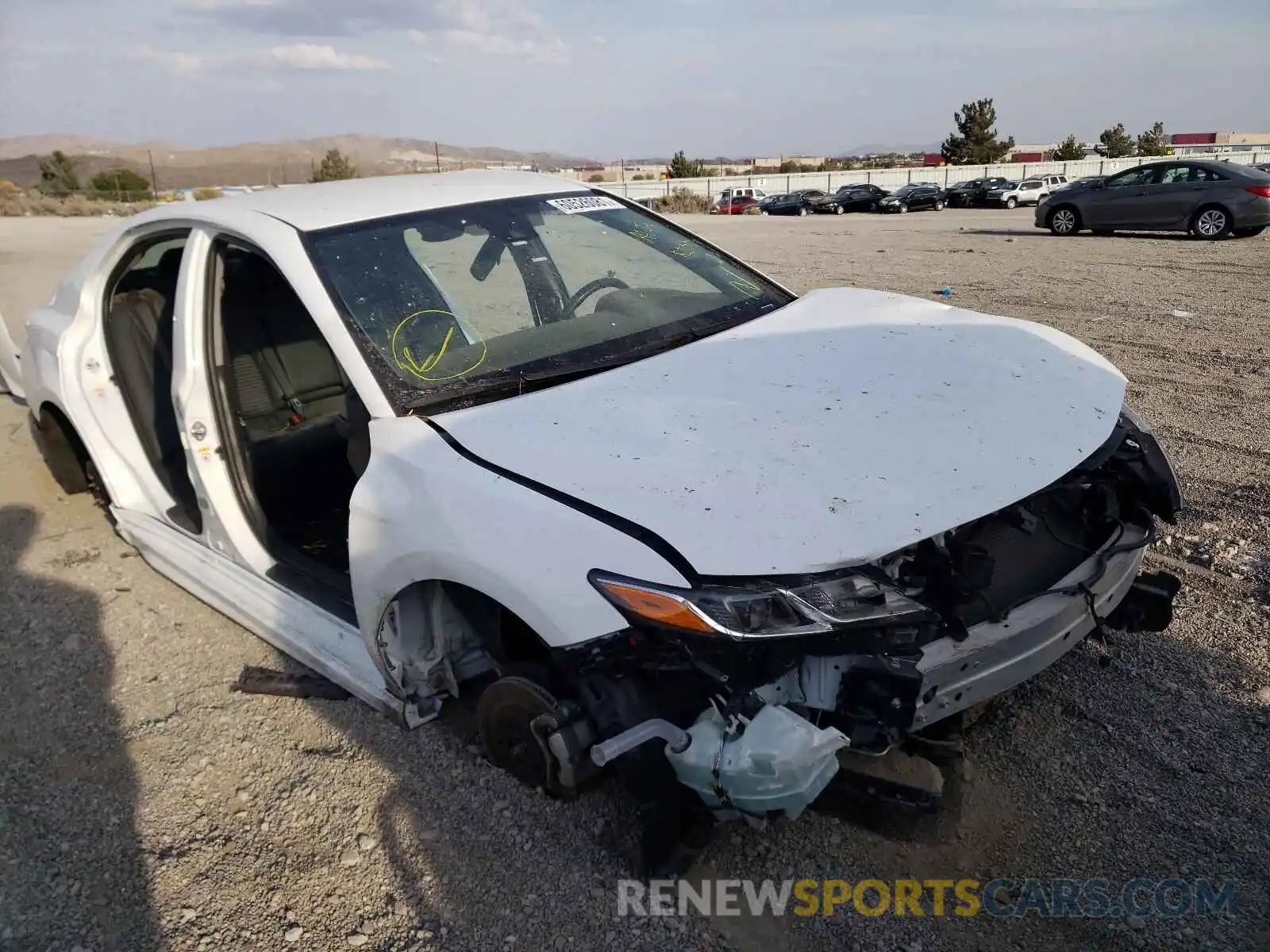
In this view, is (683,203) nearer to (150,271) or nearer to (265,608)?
(150,271)

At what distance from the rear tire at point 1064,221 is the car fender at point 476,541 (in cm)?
1795

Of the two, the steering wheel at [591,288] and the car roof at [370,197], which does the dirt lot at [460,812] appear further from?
the car roof at [370,197]

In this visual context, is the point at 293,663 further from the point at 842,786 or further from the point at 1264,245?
the point at 1264,245

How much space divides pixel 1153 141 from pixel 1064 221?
63230 mm

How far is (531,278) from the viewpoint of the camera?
3486 millimetres

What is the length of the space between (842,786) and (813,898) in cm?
38

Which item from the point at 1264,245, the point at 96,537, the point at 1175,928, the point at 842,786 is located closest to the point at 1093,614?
the point at 1175,928

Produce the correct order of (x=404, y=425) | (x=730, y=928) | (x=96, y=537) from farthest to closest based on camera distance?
(x=96, y=537), (x=404, y=425), (x=730, y=928)

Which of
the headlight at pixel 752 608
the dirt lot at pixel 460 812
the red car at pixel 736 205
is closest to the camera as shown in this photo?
the headlight at pixel 752 608

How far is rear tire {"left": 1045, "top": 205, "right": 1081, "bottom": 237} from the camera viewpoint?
17.2m

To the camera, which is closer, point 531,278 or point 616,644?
point 616,644

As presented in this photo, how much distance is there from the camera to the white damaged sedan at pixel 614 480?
1976mm

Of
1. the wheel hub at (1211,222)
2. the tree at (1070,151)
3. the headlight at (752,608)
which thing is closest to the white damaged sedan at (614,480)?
the headlight at (752,608)

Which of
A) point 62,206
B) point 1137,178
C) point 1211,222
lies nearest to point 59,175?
point 62,206
